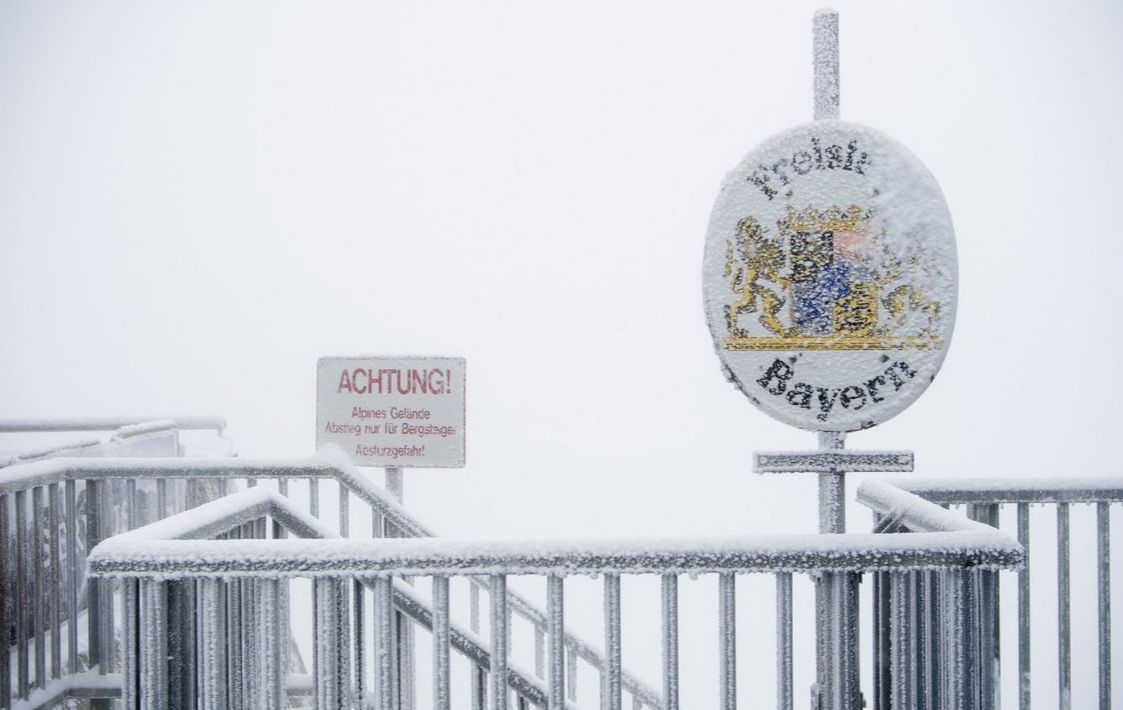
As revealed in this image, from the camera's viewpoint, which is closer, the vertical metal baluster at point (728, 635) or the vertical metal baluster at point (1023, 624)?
the vertical metal baluster at point (728, 635)

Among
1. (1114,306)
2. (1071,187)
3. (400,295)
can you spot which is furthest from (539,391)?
(1071,187)

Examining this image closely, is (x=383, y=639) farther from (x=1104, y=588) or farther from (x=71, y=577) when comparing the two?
(x=71, y=577)

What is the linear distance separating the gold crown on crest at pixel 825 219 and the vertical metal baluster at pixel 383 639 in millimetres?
1696

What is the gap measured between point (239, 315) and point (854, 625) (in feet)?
384

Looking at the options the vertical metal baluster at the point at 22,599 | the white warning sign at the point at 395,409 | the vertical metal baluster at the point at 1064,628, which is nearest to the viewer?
the vertical metal baluster at the point at 1064,628

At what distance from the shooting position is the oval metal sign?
2967 mm

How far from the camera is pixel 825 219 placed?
3.02 metres

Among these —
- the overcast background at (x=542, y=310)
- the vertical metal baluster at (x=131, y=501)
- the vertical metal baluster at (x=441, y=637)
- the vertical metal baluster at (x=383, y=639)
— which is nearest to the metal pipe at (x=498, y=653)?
the vertical metal baluster at (x=441, y=637)

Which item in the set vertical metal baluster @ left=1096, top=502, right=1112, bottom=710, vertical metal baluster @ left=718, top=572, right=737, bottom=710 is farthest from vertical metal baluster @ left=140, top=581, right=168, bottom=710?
vertical metal baluster @ left=1096, top=502, right=1112, bottom=710

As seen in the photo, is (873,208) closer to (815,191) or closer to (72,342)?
(815,191)

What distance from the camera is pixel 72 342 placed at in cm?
8756

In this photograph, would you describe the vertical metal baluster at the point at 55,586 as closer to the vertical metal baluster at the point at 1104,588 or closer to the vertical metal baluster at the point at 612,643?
the vertical metal baluster at the point at 612,643

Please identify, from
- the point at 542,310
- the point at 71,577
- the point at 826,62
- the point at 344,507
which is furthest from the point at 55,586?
the point at 542,310

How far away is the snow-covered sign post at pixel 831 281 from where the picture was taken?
9.74ft
